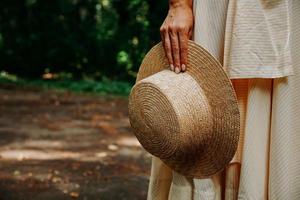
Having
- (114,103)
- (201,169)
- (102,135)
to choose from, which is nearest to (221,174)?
(201,169)

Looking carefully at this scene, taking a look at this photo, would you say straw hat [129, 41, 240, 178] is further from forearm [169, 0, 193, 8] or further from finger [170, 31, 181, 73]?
forearm [169, 0, 193, 8]

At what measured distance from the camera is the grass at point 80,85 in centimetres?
1406

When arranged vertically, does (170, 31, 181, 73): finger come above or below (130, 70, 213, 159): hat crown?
above

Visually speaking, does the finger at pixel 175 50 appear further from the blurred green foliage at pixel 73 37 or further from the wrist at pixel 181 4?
the blurred green foliage at pixel 73 37

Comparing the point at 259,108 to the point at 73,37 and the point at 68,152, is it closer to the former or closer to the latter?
the point at 68,152

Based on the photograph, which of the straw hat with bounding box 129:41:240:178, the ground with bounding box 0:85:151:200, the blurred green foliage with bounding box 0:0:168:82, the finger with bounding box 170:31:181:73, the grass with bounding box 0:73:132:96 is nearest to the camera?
the straw hat with bounding box 129:41:240:178

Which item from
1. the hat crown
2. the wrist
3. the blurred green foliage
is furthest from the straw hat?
the blurred green foliage

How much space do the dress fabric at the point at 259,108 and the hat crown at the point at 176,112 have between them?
14 centimetres

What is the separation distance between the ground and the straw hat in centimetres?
268

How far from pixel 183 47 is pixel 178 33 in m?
0.06

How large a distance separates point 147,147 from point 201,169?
0.73ft

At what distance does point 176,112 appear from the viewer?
Result: 2109 mm

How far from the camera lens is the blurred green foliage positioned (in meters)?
15.4

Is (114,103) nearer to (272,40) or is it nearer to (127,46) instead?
(127,46)
